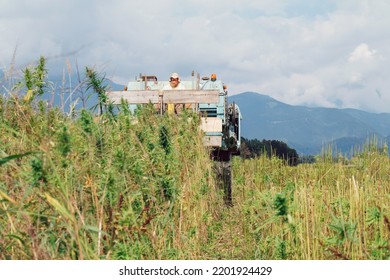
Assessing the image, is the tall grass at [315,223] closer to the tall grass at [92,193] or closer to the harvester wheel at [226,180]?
the harvester wheel at [226,180]

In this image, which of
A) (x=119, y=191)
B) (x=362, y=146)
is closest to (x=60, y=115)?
(x=119, y=191)

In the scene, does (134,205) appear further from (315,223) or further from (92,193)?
(315,223)

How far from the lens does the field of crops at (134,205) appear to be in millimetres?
3654

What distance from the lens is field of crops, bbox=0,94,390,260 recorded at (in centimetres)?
365

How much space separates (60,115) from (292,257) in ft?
9.49

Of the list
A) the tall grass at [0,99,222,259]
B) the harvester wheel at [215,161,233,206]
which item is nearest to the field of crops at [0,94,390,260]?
the tall grass at [0,99,222,259]

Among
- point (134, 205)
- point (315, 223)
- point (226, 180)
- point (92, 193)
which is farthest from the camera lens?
point (226, 180)

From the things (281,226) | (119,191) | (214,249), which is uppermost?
(119,191)

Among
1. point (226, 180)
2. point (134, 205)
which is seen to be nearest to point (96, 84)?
point (134, 205)

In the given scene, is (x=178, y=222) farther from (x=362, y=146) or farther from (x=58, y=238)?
(x=362, y=146)

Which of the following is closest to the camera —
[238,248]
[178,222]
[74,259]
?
[74,259]

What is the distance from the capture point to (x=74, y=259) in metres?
3.61

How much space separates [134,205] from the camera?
4863 millimetres

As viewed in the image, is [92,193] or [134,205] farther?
[134,205]
